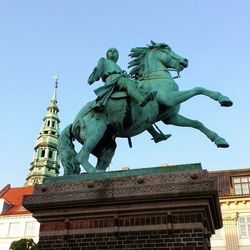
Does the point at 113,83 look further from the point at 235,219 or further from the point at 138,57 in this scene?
the point at 235,219

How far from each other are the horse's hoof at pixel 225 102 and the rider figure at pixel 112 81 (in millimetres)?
1388

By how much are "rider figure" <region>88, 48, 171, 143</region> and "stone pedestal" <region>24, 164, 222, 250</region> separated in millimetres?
1534

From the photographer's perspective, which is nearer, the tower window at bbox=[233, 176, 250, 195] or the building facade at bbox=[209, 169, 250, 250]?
the building facade at bbox=[209, 169, 250, 250]

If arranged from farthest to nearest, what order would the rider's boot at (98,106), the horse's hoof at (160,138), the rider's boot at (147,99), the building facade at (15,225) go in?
1. the building facade at (15,225)
2. the horse's hoof at (160,138)
3. the rider's boot at (98,106)
4. the rider's boot at (147,99)

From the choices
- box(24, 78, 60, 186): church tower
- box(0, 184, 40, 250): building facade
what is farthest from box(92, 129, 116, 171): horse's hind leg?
box(24, 78, 60, 186): church tower

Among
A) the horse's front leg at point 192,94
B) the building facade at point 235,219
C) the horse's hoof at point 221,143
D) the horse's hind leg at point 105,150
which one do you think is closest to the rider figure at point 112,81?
the horse's front leg at point 192,94

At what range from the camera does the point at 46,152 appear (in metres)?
74.2

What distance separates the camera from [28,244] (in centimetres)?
3144

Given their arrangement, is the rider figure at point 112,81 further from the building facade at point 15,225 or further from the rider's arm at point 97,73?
the building facade at point 15,225

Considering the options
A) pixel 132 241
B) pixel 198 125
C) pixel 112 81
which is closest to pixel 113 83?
pixel 112 81

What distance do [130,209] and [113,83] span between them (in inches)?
112

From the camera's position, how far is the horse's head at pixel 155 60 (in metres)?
9.60

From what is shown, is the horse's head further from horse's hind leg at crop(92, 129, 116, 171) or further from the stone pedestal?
the stone pedestal

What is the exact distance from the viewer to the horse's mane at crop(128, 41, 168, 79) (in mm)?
9891
